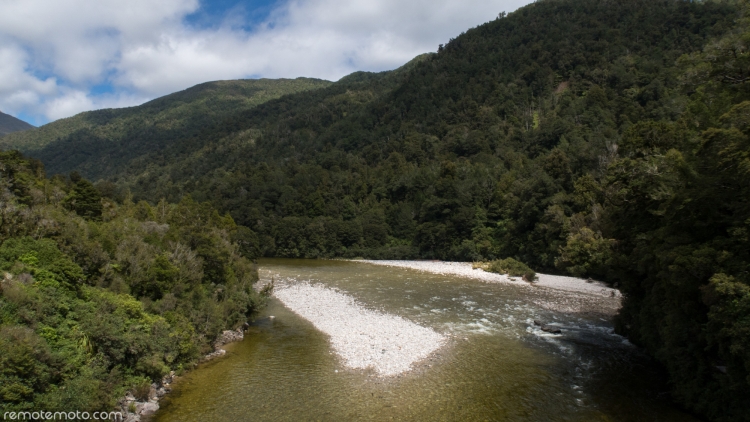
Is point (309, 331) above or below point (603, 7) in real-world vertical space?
below

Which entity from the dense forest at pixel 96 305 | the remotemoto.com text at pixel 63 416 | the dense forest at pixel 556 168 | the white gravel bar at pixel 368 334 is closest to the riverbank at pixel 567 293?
the dense forest at pixel 556 168

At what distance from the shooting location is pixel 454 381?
17125mm

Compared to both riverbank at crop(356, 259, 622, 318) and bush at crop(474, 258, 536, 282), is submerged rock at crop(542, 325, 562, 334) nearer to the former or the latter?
riverbank at crop(356, 259, 622, 318)

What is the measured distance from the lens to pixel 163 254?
21.6 metres

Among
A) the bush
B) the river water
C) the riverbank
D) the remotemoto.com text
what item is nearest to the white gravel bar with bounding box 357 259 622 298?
the riverbank

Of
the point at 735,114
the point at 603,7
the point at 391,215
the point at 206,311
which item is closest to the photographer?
the point at 735,114

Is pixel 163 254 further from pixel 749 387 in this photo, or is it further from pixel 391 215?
pixel 391 215

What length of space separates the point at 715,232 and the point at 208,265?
25947 millimetres

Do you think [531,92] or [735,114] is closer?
[735,114]

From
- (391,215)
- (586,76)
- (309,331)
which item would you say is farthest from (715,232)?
(586,76)

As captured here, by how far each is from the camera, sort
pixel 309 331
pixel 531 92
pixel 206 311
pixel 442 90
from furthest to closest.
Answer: pixel 442 90 → pixel 531 92 → pixel 309 331 → pixel 206 311

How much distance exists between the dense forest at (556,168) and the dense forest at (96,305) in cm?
1925

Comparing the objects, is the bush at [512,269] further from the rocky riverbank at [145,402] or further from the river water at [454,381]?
the rocky riverbank at [145,402]

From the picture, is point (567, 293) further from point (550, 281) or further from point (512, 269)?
point (512, 269)
